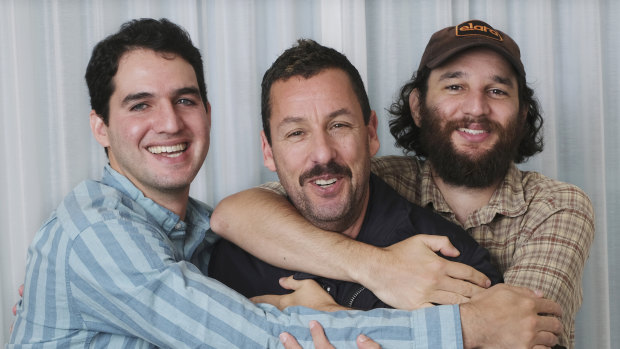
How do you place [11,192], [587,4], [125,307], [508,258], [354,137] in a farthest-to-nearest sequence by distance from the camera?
[587,4], [11,192], [508,258], [354,137], [125,307]

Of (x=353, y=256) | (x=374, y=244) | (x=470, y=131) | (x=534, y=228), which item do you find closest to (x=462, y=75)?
(x=470, y=131)

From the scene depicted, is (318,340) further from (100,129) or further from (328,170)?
(100,129)

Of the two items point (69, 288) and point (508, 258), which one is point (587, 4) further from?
point (69, 288)

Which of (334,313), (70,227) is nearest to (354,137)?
(334,313)

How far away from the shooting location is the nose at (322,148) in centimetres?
152

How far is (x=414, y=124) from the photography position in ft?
7.05

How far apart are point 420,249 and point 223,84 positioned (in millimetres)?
1061

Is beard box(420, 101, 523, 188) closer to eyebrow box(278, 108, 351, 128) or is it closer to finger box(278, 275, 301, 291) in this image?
eyebrow box(278, 108, 351, 128)

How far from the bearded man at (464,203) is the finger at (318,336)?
179mm

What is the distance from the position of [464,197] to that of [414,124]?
1.24 ft

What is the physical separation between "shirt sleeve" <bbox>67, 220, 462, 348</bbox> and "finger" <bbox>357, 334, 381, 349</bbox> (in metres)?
0.02

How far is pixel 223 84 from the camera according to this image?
7.17 feet

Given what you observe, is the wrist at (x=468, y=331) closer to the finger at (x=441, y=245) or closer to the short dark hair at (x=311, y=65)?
the finger at (x=441, y=245)

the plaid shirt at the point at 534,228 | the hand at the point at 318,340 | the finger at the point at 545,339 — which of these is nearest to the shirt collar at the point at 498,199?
the plaid shirt at the point at 534,228
